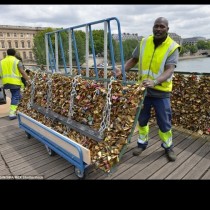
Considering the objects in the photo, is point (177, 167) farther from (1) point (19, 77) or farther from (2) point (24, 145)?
(1) point (19, 77)

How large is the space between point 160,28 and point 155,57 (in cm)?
36

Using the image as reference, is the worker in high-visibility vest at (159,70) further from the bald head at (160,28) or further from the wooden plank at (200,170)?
the wooden plank at (200,170)

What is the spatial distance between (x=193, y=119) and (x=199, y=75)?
2.62ft

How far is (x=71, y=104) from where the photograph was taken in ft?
10.8

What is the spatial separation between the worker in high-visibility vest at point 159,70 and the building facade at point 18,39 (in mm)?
77618

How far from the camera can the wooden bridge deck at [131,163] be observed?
287 cm

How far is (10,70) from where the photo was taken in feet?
17.3

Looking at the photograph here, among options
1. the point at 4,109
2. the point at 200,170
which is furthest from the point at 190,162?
A: the point at 4,109

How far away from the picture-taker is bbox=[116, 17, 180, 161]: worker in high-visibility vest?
2.72 m

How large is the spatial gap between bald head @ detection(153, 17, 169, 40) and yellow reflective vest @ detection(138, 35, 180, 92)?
0.34 ft

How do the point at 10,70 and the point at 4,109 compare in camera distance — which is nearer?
the point at 10,70

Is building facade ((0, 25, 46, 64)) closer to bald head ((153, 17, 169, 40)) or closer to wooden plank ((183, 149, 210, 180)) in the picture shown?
bald head ((153, 17, 169, 40))

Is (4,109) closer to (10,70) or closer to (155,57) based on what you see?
(10,70)

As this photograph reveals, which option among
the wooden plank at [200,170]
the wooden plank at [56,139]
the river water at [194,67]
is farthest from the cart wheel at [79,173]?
the river water at [194,67]
